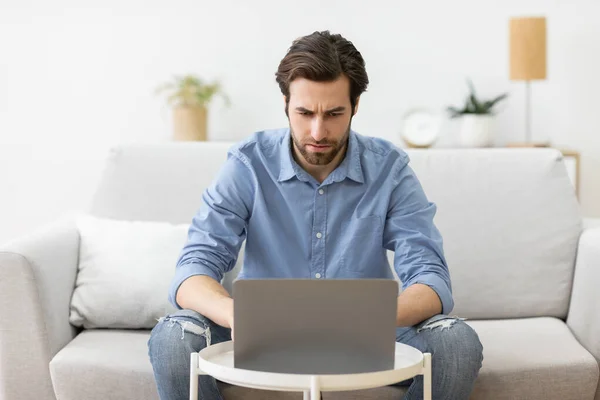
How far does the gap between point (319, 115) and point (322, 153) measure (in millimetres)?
105

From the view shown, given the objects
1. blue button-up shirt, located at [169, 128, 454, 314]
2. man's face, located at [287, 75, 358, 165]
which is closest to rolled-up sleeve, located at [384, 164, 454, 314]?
blue button-up shirt, located at [169, 128, 454, 314]

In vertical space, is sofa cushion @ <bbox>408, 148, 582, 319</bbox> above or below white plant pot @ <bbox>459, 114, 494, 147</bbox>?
below

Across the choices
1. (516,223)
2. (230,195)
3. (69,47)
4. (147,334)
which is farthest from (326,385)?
(69,47)

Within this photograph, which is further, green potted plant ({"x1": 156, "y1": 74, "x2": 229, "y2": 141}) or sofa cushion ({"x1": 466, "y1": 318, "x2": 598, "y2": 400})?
green potted plant ({"x1": 156, "y1": 74, "x2": 229, "y2": 141})

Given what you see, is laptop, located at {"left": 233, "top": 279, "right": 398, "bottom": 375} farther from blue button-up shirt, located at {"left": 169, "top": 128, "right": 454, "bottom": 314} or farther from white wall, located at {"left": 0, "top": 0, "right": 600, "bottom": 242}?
white wall, located at {"left": 0, "top": 0, "right": 600, "bottom": 242}

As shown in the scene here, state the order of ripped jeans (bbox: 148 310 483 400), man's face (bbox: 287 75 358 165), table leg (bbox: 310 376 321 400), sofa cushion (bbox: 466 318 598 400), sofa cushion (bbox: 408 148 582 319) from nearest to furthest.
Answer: table leg (bbox: 310 376 321 400) → ripped jeans (bbox: 148 310 483 400) → man's face (bbox: 287 75 358 165) → sofa cushion (bbox: 466 318 598 400) → sofa cushion (bbox: 408 148 582 319)

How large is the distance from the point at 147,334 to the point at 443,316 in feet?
2.86

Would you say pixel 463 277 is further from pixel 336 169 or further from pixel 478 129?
pixel 478 129

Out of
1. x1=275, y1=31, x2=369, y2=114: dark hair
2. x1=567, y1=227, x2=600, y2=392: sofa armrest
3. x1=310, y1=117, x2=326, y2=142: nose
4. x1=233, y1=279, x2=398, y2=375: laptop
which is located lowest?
x1=567, y1=227, x2=600, y2=392: sofa armrest

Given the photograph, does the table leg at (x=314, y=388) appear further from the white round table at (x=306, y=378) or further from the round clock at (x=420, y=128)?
the round clock at (x=420, y=128)

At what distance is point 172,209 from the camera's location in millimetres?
2736

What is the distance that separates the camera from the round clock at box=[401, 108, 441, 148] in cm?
388

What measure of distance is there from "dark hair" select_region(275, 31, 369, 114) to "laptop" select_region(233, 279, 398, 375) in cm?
67

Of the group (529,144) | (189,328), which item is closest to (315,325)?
(189,328)
